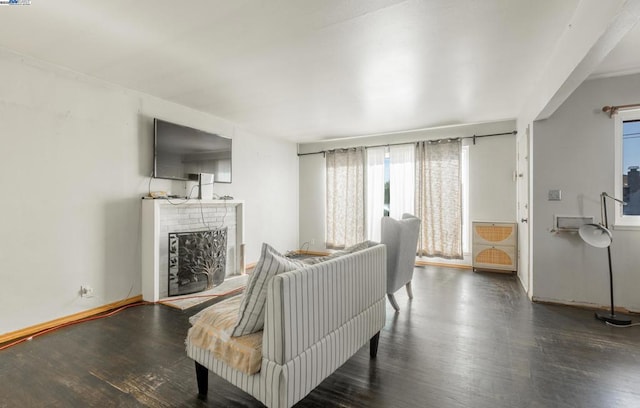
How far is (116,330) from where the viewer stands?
2611 mm

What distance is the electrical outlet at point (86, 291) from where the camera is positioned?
115 inches

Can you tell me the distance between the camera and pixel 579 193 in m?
3.11

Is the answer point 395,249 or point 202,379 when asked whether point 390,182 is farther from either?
point 202,379

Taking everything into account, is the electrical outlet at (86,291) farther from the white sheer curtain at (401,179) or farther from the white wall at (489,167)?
the white wall at (489,167)

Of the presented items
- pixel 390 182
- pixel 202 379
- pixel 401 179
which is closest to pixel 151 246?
pixel 202 379

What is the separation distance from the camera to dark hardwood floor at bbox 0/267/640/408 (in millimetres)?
1681

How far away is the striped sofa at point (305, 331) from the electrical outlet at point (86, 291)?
205cm

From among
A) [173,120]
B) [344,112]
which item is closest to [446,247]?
[344,112]

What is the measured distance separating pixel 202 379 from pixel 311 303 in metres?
0.91

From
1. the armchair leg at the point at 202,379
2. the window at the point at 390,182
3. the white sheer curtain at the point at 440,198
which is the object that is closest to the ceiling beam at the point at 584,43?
the white sheer curtain at the point at 440,198

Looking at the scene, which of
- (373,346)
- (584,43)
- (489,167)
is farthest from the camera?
(489,167)

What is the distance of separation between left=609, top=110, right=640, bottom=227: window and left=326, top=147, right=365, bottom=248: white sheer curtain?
3538mm

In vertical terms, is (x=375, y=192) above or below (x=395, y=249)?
above

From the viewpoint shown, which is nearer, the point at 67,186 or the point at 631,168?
the point at 67,186
